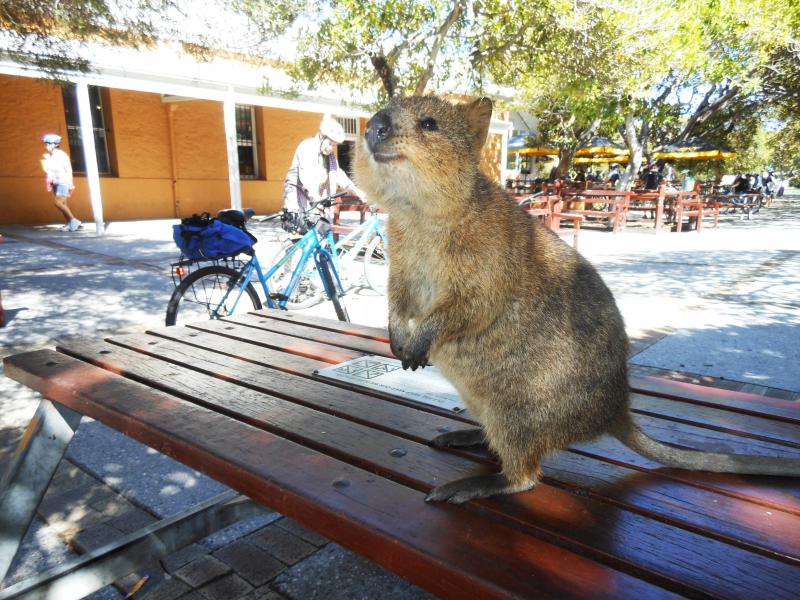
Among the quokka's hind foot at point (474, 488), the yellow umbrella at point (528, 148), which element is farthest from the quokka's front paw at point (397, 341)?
the yellow umbrella at point (528, 148)

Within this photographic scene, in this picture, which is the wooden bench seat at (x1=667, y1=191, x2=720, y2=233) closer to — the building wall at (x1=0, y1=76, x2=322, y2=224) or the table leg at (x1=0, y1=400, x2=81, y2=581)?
the building wall at (x1=0, y1=76, x2=322, y2=224)

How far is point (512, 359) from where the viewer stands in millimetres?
1614

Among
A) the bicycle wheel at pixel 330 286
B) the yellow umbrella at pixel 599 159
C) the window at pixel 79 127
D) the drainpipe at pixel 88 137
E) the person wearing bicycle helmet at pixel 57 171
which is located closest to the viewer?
the bicycle wheel at pixel 330 286

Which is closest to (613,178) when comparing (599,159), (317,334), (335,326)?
(599,159)

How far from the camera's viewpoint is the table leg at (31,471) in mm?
2043

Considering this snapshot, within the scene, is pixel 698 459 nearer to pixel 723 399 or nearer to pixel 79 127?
pixel 723 399

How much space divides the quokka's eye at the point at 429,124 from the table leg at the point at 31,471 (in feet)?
5.89

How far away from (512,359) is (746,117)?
87.8 feet

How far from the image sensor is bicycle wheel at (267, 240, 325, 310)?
5.49 metres

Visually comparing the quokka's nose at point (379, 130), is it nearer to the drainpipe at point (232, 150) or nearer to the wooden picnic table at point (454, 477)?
the wooden picnic table at point (454, 477)

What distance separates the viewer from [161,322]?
211 inches

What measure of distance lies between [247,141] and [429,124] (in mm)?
15728

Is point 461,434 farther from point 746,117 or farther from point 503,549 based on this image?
point 746,117

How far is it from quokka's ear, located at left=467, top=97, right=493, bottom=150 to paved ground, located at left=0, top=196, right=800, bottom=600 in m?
1.69
